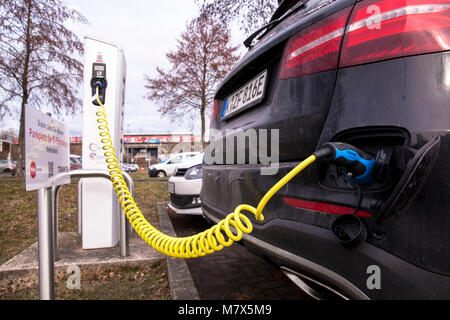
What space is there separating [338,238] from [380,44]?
69 cm

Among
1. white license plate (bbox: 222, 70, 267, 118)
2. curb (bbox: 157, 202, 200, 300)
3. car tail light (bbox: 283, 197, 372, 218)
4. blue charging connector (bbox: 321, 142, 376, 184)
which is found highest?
white license plate (bbox: 222, 70, 267, 118)

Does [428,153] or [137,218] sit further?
[137,218]

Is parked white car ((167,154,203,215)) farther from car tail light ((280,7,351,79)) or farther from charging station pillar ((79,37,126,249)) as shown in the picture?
car tail light ((280,7,351,79))

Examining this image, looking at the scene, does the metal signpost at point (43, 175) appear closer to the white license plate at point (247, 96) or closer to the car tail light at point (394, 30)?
the white license plate at point (247, 96)

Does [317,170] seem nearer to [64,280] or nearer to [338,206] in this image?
[338,206]

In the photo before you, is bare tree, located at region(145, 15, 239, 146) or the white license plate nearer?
the white license plate

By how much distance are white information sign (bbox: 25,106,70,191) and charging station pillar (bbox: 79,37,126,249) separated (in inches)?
39.5

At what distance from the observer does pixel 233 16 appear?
642 centimetres

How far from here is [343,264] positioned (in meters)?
0.96

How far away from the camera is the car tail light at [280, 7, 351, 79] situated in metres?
1.09

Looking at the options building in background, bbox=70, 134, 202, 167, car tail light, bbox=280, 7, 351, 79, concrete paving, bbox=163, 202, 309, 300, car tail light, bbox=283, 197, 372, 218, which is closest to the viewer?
car tail light, bbox=283, 197, 372, 218

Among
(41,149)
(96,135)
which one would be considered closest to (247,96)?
(41,149)

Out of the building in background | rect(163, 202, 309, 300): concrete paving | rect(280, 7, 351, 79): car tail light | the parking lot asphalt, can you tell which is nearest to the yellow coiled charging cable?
rect(280, 7, 351, 79): car tail light

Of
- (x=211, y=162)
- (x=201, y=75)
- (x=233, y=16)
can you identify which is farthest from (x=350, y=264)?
(x=201, y=75)
